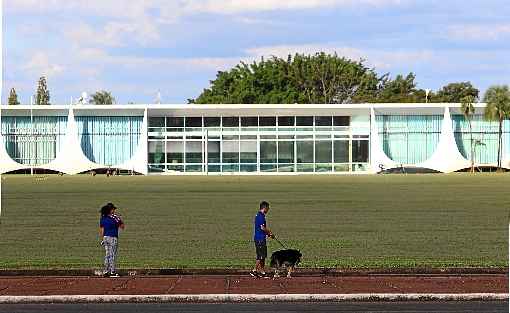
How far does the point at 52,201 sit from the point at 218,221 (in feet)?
39.1

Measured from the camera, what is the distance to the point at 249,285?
51.8 ft

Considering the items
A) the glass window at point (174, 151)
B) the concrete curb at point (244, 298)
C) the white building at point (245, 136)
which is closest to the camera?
the concrete curb at point (244, 298)

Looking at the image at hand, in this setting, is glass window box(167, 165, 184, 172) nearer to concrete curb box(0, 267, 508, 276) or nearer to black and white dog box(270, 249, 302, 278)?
concrete curb box(0, 267, 508, 276)

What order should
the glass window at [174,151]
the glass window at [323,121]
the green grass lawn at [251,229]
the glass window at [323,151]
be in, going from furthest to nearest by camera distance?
the glass window at [323,121] → the glass window at [323,151] → the glass window at [174,151] → the green grass lawn at [251,229]

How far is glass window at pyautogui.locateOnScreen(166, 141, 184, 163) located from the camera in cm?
8300

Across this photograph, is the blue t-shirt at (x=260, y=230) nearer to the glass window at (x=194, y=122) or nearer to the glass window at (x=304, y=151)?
the glass window at (x=304, y=151)

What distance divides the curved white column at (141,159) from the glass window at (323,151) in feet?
48.1

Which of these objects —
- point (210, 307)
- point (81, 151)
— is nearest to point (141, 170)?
point (81, 151)

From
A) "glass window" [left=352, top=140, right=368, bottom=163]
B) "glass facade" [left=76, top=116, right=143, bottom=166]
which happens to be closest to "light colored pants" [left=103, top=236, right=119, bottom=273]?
"glass facade" [left=76, top=116, right=143, bottom=166]

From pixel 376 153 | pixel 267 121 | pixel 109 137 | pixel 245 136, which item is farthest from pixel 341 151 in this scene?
pixel 109 137

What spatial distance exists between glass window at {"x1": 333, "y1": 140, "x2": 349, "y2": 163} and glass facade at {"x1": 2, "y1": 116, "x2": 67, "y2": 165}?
23.1 meters

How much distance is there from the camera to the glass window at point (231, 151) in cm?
8331

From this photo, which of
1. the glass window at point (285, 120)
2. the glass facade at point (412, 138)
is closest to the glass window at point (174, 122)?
the glass window at point (285, 120)

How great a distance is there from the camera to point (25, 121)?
83188 mm
